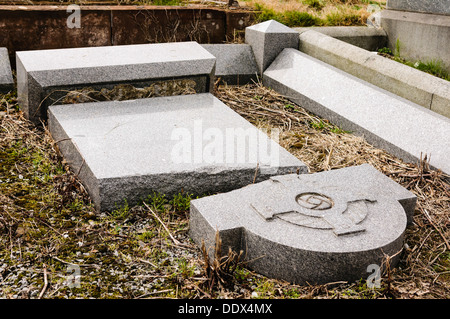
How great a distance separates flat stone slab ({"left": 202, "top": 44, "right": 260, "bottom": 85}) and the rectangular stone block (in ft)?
6.37

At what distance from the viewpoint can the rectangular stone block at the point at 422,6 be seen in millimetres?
5914

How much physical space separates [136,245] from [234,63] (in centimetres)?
335

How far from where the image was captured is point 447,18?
19.3 ft

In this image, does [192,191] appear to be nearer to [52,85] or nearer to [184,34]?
[52,85]

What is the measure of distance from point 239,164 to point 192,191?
374mm

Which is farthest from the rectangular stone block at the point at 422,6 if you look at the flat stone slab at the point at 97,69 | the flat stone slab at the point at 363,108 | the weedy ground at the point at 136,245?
the flat stone slab at the point at 97,69

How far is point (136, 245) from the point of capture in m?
3.18

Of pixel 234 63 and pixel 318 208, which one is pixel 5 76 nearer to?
pixel 234 63

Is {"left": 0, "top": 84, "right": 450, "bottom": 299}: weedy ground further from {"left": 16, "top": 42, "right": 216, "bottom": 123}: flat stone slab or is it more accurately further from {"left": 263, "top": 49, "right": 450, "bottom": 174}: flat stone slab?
{"left": 16, "top": 42, "right": 216, "bottom": 123}: flat stone slab

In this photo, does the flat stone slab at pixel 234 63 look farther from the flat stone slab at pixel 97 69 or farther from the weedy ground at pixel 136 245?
the weedy ground at pixel 136 245

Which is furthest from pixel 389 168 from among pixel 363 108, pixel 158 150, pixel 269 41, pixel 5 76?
pixel 5 76

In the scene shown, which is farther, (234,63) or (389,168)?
(234,63)

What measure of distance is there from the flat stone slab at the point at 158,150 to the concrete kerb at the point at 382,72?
1478 millimetres

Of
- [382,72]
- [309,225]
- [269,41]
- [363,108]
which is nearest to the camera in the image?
[309,225]
